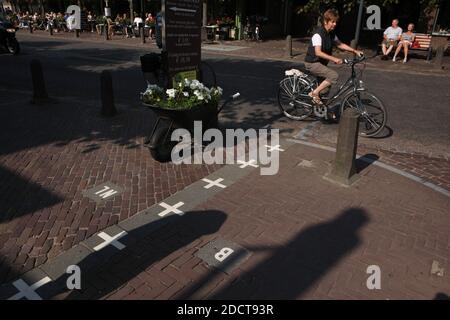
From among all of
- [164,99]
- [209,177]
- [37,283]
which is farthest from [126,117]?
[37,283]

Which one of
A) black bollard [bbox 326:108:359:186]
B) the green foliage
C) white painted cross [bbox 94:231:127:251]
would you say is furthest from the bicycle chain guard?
white painted cross [bbox 94:231:127:251]

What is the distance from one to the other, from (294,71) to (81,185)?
4220 millimetres

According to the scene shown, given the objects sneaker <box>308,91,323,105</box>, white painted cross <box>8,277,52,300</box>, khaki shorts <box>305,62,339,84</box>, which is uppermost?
khaki shorts <box>305,62,339,84</box>

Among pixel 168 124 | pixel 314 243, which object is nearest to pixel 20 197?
pixel 168 124

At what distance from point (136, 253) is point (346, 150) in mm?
2801

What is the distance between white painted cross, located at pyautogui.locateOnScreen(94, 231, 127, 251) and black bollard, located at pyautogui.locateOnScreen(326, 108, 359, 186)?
2692mm

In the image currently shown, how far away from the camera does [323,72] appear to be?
6375 mm

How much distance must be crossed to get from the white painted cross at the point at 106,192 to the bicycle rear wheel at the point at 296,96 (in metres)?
3.98

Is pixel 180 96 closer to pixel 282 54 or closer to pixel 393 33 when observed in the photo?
pixel 282 54

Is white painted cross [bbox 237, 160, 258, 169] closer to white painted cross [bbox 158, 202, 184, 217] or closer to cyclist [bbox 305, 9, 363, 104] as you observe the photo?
white painted cross [bbox 158, 202, 184, 217]

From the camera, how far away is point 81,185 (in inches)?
183

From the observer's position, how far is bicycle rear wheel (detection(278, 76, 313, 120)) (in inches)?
271

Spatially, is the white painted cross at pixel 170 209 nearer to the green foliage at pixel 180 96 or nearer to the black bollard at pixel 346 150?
the green foliage at pixel 180 96

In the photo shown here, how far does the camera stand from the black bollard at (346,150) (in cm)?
454
